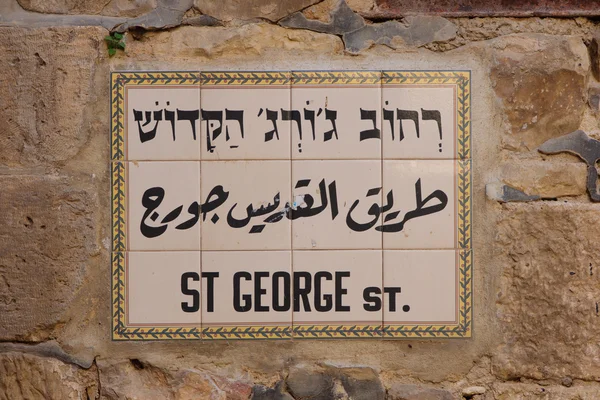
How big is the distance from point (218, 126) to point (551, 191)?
107 centimetres

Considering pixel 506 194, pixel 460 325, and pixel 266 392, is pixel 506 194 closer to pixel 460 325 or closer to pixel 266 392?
pixel 460 325

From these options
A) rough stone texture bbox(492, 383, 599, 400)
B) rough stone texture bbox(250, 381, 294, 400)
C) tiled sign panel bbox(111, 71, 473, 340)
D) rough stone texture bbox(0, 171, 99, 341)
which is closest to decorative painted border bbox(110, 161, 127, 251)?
tiled sign panel bbox(111, 71, 473, 340)

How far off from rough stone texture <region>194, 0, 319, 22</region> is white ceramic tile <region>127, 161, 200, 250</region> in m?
0.52

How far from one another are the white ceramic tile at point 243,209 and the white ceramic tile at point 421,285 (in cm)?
37

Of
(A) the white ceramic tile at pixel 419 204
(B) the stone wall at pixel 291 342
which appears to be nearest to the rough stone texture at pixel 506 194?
(B) the stone wall at pixel 291 342

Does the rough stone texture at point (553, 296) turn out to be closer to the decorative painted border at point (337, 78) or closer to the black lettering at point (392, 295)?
the black lettering at point (392, 295)

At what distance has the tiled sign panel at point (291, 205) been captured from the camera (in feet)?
6.10

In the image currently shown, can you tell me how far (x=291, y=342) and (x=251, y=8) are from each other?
1.07 m

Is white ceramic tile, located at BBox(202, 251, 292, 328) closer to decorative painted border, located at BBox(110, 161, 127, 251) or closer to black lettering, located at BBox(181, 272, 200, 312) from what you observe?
black lettering, located at BBox(181, 272, 200, 312)

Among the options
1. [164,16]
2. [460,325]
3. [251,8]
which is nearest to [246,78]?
[251,8]

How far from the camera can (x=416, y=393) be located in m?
1.85

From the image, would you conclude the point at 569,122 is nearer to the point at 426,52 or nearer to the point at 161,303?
the point at 426,52

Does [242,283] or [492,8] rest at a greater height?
[492,8]

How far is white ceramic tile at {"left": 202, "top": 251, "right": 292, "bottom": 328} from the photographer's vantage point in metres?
1.86
